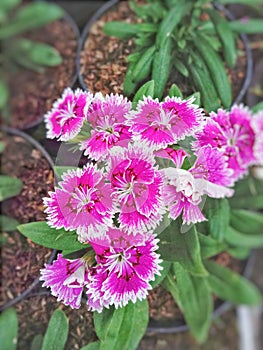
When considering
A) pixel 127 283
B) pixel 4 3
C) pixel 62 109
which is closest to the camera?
pixel 127 283

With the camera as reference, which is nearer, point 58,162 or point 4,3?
point 58,162

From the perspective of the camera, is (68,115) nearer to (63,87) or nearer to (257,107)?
(63,87)

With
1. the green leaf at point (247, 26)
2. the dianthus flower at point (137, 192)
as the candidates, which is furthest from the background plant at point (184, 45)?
the dianthus flower at point (137, 192)

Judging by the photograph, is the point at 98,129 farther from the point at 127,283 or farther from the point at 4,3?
the point at 4,3

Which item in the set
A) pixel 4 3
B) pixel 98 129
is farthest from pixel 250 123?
pixel 4 3

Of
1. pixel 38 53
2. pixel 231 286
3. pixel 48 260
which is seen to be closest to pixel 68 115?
pixel 48 260

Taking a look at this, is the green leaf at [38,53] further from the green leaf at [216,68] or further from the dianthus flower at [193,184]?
the dianthus flower at [193,184]
